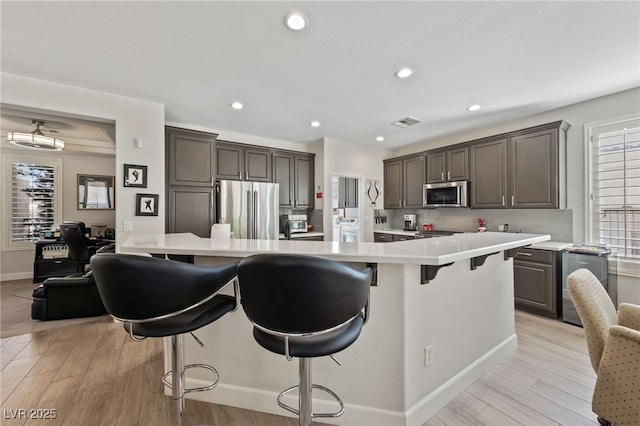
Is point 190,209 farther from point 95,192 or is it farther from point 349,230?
point 95,192

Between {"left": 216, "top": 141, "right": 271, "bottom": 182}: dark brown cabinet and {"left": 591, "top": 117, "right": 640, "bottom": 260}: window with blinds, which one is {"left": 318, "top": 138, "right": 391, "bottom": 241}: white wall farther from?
{"left": 591, "top": 117, "right": 640, "bottom": 260}: window with blinds

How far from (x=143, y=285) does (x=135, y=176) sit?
107 inches

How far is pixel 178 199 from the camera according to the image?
369 cm

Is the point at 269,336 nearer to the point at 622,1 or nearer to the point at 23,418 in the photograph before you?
the point at 23,418

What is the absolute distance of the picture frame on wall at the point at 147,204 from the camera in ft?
10.7

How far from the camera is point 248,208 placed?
4215mm

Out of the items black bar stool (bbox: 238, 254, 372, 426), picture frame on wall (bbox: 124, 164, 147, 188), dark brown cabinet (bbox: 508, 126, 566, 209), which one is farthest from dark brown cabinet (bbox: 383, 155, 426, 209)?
black bar stool (bbox: 238, 254, 372, 426)

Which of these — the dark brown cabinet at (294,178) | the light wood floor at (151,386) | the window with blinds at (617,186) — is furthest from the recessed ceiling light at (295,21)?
the window with blinds at (617,186)

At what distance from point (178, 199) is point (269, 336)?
3.14m

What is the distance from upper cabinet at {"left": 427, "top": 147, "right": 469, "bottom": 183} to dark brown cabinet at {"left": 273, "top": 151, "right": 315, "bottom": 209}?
218cm

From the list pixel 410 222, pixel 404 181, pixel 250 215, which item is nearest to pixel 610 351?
pixel 250 215

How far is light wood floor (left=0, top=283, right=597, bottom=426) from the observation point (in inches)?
64.8

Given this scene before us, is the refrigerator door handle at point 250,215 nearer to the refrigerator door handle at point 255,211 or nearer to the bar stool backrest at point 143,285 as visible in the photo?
the refrigerator door handle at point 255,211

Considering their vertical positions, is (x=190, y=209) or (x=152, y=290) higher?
(x=190, y=209)
